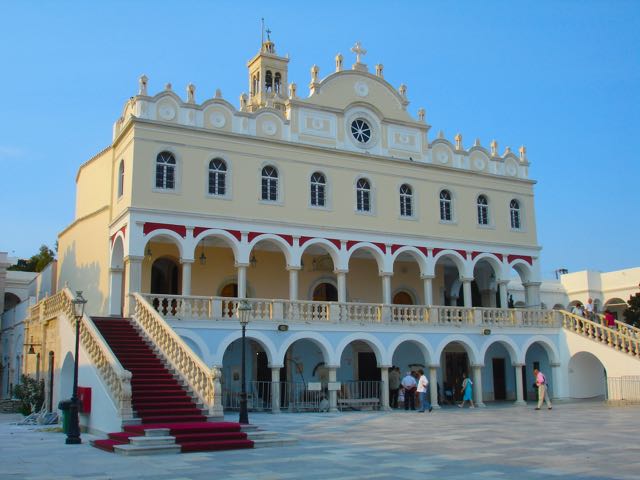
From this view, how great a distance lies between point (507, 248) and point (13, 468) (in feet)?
78.0

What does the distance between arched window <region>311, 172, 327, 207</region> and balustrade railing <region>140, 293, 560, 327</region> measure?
3.94m

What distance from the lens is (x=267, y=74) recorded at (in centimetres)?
3550

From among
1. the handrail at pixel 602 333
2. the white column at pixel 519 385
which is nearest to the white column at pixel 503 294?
the handrail at pixel 602 333

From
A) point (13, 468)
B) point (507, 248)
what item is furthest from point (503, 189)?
point (13, 468)

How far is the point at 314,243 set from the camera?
26406 millimetres

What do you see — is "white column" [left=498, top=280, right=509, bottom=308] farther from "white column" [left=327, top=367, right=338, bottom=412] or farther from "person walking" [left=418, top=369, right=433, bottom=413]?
"white column" [left=327, top=367, right=338, bottom=412]

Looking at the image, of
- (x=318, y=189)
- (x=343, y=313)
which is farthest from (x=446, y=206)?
(x=343, y=313)

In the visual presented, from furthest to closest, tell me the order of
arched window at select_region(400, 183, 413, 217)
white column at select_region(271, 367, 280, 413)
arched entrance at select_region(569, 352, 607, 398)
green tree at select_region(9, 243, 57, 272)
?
1. green tree at select_region(9, 243, 57, 272)
2. arched entrance at select_region(569, 352, 607, 398)
3. arched window at select_region(400, 183, 413, 217)
4. white column at select_region(271, 367, 280, 413)

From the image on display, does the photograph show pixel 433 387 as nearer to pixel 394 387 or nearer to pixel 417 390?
pixel 394 387

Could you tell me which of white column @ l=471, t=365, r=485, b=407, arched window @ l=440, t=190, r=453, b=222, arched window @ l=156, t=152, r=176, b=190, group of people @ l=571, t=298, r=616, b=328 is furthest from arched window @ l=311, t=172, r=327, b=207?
group of people @ l=571, t=298, r=616, b=328

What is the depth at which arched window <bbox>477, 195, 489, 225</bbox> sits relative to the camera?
101 ft

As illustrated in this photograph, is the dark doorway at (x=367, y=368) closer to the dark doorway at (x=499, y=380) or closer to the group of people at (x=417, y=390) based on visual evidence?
the group of people at (x=417, y=390)

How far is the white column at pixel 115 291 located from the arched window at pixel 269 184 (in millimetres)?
5745

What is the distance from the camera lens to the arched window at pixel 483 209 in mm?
30872
